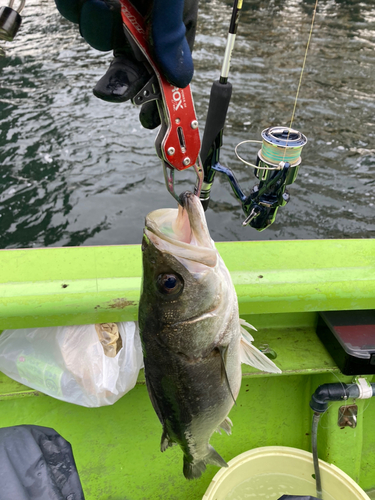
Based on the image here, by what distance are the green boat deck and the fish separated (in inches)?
21.8

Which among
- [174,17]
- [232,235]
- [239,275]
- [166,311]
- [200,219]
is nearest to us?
[174,17]

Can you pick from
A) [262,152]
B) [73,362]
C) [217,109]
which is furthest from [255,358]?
[217,109]

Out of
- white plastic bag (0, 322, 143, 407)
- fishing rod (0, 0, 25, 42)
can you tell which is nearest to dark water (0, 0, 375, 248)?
white plastic bag (0, 322, 143, 407)

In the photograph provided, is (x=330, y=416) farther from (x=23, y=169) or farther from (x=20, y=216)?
(x=23, y=169)

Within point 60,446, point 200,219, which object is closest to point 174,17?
point 200,219

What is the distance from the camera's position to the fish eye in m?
1.56

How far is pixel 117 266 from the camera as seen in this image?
8.13 feet

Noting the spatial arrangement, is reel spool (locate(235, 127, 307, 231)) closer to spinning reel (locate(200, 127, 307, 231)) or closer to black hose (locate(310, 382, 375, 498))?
spinning reel (locate(200, 127, 307, 231))

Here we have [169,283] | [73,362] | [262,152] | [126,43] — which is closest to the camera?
[169,283]

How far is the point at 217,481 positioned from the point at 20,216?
4.96 metres

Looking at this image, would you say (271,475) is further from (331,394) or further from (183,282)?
(183,282)

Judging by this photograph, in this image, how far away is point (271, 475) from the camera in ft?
9.12

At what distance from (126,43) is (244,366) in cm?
179

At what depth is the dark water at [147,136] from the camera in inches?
251
